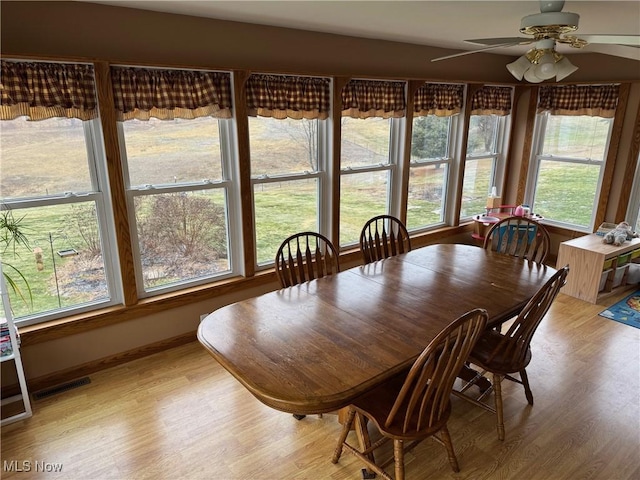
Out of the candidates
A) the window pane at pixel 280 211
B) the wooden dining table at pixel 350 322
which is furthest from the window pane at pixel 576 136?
the window pane at pixel 280 211

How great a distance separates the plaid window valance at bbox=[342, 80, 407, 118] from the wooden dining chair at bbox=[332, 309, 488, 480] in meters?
2.46

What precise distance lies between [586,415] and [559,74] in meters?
1.97

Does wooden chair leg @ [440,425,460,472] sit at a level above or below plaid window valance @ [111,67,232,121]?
below

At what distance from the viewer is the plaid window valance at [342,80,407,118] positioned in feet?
12.3

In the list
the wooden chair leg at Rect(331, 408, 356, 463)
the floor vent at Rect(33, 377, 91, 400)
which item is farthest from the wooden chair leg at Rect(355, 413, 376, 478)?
the floor vent at Rect(33, 377, 91, 400)

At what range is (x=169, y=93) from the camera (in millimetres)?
2840

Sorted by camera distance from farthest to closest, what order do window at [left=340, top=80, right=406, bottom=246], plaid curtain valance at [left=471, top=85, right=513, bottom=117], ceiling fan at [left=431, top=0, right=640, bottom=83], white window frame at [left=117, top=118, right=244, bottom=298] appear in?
plaid curtain valance at [left=471, top=85, right=513, bottom=117]
window at [left=340, top=80, right=406, bottom=246]
white window frame at [left=117, top=118, right=244, bottom=298]
ceiling fan at [left=431, top=0, right=640, bottom=83]

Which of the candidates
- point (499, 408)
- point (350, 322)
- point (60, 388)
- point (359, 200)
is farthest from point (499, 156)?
point (60, 388)

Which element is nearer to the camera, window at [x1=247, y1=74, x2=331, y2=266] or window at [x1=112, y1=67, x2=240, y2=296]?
window at [x1=112, y1=67, x2=240, y2=296]

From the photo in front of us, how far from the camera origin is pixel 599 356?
321 cm

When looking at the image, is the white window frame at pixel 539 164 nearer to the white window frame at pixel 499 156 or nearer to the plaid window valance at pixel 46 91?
the white window frame at pixel 499 156

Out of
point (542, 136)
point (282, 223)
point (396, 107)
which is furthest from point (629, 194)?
point (282, 223)

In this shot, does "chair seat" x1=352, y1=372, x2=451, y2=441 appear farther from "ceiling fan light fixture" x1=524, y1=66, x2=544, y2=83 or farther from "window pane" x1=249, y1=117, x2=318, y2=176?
"window pane" x1=249, y1=117, x2=318, y2=176

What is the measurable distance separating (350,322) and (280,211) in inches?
69.6
